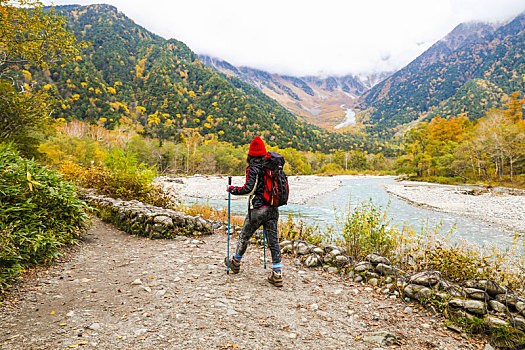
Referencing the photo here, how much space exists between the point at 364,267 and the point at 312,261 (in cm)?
119

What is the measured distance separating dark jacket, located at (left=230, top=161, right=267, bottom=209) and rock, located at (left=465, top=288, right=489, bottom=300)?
11.7 ft

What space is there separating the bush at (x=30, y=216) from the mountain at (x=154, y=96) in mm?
106621

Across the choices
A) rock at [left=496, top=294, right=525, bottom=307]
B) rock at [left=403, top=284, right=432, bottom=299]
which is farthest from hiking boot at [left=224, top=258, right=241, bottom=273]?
rock at [left=496, top=294, right=525, bottom=307]

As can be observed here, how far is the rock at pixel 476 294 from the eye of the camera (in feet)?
12.1

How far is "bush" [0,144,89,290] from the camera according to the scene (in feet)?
12.7

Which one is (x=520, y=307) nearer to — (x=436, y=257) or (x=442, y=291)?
(x=442, y=291)

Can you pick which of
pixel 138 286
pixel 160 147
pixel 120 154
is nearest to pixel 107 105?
pixel 160 147

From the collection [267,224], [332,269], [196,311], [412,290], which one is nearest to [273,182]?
[267,224]

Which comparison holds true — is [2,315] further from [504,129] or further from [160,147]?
[160,147]

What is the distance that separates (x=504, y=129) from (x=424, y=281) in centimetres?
4944

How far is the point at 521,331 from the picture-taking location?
3129 millimetres

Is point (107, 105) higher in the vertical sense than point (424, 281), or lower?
higher

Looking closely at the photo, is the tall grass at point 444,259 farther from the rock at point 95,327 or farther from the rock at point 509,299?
the rock at point 95,327

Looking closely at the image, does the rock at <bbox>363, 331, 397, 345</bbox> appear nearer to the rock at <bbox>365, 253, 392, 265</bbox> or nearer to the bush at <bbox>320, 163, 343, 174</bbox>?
the rock at <bbox>365, 253, 392, 265</bbox>
